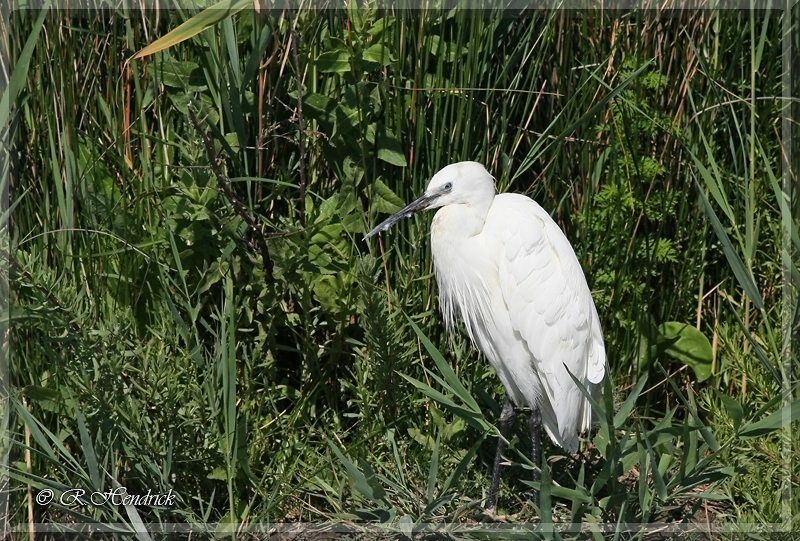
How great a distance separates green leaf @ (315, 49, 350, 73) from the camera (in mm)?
2148

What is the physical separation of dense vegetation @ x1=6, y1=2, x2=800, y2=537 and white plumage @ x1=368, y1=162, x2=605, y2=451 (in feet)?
0.43

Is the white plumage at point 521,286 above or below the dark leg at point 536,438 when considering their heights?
above

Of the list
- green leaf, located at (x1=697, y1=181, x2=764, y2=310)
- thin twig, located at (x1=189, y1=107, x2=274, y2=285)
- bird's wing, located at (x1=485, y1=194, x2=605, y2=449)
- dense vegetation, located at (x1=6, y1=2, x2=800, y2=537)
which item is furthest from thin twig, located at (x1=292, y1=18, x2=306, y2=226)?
A: green leaf, located at (x1=697, y1=181, x2=764, y2=310)

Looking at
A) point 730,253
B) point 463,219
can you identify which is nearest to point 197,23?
point 463,219

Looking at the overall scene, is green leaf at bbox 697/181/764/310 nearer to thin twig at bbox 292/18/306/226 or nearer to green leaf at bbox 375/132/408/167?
green leaf at bbox 375/132/408/167

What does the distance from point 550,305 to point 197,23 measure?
0.99 metres

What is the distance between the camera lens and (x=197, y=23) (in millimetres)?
1832

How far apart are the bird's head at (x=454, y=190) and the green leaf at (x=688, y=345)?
68 cm

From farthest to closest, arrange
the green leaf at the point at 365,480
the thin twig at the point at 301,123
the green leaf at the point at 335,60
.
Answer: the green leaf at the point at 335,60 < the thin twig at the point at 301,123 < the green leaf at the point at 365,480

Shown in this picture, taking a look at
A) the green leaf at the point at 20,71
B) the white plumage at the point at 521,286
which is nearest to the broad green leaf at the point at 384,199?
the white plumage at the point at 521,286

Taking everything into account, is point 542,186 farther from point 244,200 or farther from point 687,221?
point 244,200

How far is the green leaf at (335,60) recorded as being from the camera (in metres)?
2.15

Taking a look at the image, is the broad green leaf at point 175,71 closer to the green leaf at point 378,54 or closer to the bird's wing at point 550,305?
the green leaf at point 378,54

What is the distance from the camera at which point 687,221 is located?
247 centimetres
